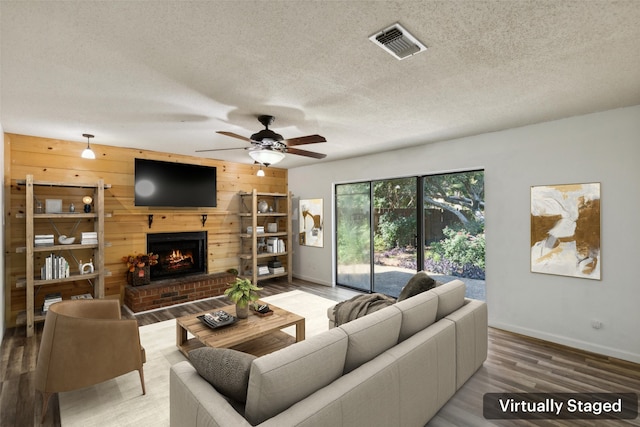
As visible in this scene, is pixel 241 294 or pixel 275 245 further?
pixel 275 245

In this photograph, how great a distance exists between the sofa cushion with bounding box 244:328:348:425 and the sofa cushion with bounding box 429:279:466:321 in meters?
1.24

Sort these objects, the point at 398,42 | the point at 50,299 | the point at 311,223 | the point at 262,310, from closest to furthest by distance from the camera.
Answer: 1. the point at 398,42
2. the point at 262,310
3. the point at 50,299
4. the point at 311,223

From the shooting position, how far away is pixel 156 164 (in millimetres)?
5004

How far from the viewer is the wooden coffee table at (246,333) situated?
9.17ft

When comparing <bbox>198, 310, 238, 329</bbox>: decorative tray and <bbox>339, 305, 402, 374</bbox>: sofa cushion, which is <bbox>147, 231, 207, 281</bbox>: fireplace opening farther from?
<bbox>339, 305, 402, 374</bbox>: sofa cushion

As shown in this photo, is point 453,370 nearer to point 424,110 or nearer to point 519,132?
point 424,110

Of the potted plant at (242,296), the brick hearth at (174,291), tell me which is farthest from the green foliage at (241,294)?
the brick hearth at (174,291)

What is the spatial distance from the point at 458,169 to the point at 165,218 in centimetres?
484

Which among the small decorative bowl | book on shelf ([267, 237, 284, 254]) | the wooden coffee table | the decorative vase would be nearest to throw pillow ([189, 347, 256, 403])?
the wooden coffee table

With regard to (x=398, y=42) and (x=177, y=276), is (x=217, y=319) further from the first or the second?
(x=398, y=42)

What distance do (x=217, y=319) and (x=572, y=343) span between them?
12.7ft

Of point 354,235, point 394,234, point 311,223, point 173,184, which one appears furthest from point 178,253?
point 394,234

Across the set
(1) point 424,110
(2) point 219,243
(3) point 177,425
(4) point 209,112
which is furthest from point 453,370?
(2) point 219,243

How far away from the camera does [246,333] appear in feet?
9.48
